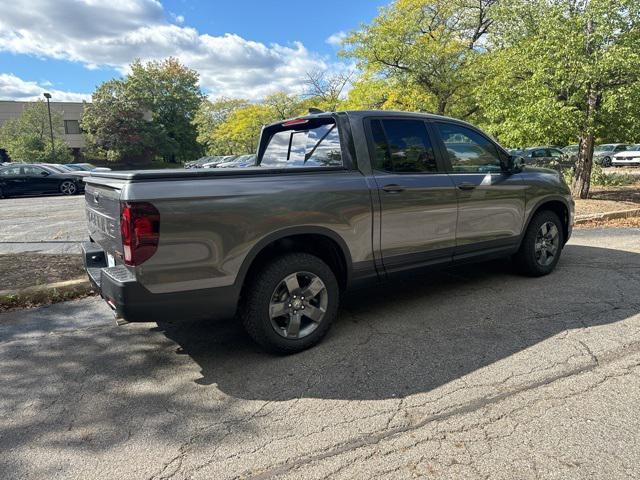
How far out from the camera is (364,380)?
122 inches

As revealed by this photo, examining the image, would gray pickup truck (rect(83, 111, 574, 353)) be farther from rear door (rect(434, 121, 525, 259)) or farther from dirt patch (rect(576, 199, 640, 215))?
dirt patch (rect(576, 199, 640, 215))

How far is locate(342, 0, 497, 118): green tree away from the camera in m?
14.9

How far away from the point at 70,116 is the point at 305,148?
5958 centimetres

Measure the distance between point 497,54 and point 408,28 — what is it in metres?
4.76

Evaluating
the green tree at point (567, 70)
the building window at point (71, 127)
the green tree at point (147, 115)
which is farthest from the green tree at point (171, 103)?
the green tree at point (567, 70)

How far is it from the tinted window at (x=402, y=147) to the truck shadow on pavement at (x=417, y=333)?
4.63 feet

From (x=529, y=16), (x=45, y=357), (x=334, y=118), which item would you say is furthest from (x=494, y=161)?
(x=529, y=16)

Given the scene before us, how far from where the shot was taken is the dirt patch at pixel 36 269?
518 cm

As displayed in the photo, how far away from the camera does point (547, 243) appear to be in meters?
5.39

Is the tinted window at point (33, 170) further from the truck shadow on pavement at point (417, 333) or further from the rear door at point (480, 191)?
the rear door at point (480, 191)

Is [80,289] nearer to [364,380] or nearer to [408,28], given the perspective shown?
[364,380]

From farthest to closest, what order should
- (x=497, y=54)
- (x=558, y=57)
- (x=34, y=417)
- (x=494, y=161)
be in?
1. (x=497, y=54)
2. (x=558, y=57)
3. (x=494, y=161)
4. (x=34, y=417)

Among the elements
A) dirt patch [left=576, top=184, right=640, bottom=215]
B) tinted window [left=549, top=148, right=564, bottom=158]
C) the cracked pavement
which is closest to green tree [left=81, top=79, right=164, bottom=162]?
tinted window [left=549, top=148, right=564, bottom=158]

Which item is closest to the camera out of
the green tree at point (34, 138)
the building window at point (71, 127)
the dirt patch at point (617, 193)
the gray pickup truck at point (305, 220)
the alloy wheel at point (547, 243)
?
the gray pickup truck at point (305, 220)
